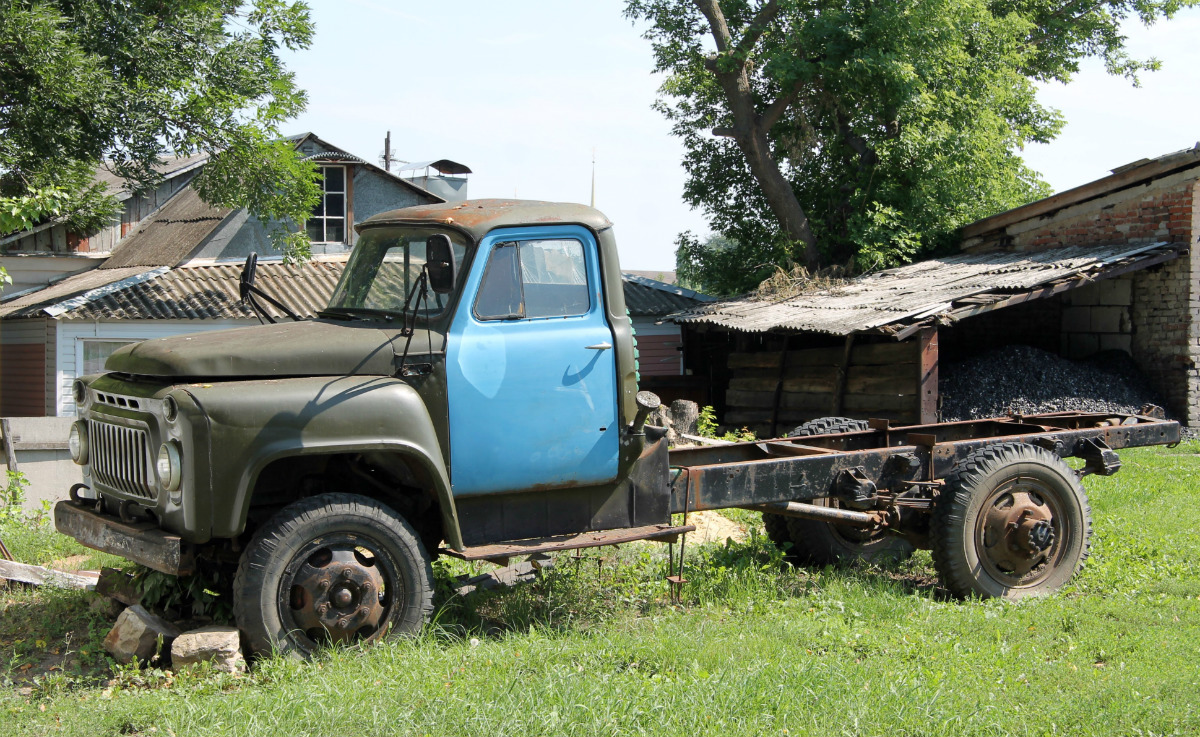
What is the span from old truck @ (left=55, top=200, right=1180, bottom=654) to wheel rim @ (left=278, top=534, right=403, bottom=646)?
11mm

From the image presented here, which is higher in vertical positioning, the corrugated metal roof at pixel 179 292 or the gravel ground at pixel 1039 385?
the corrugated metal roof at pixel 179 292

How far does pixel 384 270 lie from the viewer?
603cm

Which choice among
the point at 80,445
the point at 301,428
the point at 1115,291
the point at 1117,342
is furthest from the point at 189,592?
the point at 1115,291

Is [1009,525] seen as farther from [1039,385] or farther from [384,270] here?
[1039,385]

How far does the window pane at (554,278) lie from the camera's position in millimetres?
5730

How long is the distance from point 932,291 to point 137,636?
12382mm

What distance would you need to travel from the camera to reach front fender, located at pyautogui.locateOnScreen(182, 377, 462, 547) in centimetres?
489

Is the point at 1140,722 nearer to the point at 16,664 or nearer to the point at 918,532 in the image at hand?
the point at 918,532

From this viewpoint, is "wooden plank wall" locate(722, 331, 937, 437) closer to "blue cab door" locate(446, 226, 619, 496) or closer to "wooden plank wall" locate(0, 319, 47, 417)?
"blue cab door" locate(446, 226, 619, 496)

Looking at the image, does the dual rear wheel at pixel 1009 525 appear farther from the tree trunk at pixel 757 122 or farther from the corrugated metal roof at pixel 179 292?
the tree trunk at pixel 757 122

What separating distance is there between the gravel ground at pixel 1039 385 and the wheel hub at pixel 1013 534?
27.7ft

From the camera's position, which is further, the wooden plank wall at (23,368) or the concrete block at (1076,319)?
the wooden plank wall at (23,368)

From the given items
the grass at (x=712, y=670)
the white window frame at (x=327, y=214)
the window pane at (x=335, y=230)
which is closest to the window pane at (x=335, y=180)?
the white window frame at (x=327, y=214)

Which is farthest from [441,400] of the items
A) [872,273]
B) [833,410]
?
[872,273]
